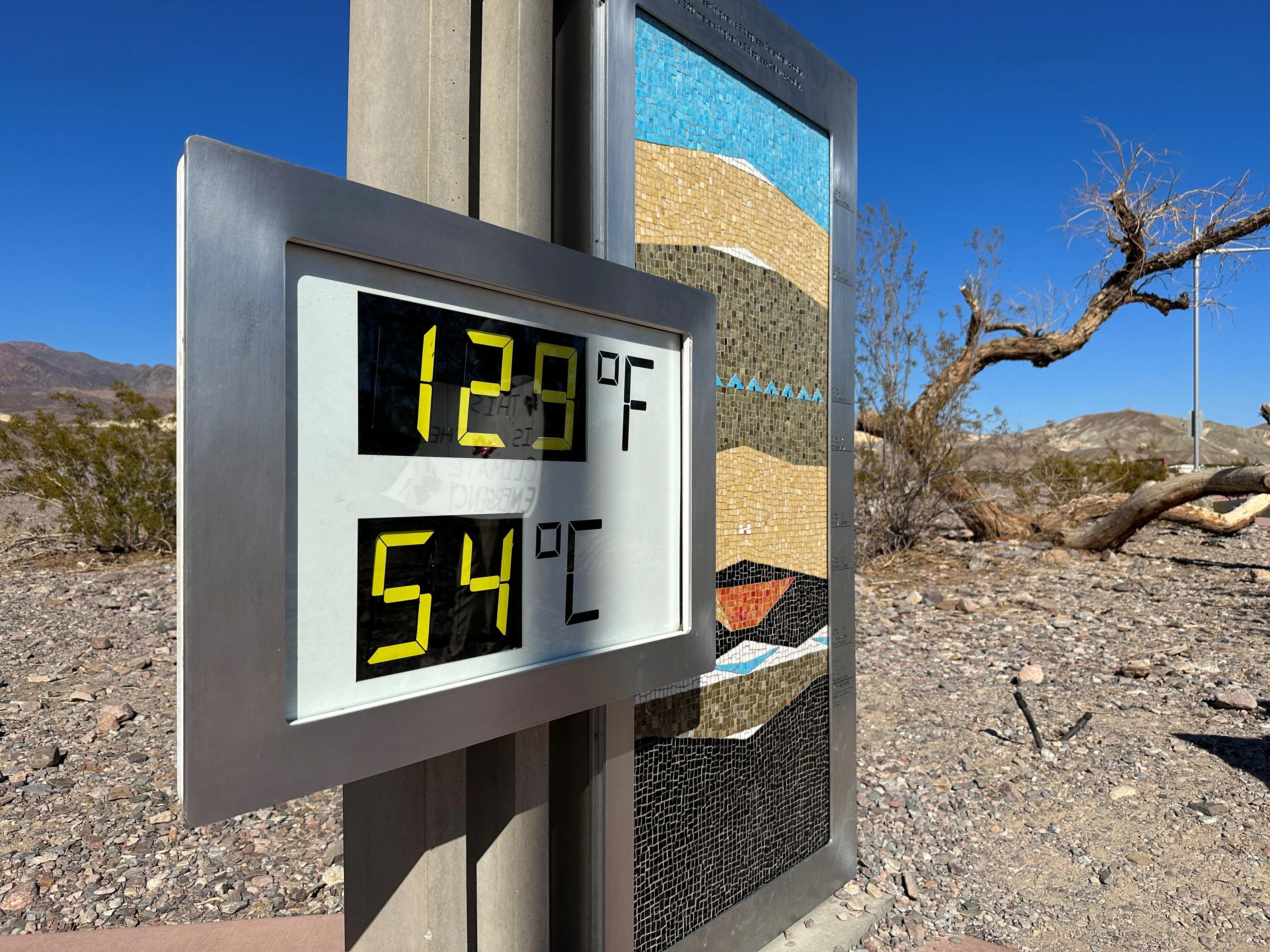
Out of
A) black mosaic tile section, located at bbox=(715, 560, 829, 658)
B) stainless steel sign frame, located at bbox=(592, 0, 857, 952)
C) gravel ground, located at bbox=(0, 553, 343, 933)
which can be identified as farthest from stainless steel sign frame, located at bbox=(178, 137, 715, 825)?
gravel ground, located at bbox=(0, 553, 343, 933)

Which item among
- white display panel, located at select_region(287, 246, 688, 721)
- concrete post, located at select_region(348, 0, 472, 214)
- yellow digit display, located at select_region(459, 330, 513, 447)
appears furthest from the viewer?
concrete post, located at select_region(348, 0, 472, 214)

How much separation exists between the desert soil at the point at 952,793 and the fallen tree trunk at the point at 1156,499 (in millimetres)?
2151

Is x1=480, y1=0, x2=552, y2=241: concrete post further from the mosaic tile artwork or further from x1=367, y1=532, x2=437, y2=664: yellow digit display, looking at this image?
x1=367, y1=532, x2=437, y2=664: yellow digit display

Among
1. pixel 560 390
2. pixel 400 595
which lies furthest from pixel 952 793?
pixel 400 595

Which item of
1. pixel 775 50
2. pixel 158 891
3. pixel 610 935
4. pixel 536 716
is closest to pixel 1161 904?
pixel 610 935

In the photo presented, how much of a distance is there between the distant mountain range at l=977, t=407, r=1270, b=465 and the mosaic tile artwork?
676 cm

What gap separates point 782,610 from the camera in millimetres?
2172

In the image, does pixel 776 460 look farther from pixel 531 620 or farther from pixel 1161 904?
pixel 1161 904

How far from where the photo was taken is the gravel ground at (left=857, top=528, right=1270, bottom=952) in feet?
7.61

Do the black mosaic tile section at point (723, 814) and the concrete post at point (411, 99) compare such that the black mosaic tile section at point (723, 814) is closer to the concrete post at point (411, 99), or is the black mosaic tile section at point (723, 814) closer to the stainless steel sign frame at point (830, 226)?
the stainless steel sign frame at point (830, 226)

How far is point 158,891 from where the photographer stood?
2.32 meters

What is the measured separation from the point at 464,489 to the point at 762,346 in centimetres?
118

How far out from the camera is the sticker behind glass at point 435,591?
3.43ft

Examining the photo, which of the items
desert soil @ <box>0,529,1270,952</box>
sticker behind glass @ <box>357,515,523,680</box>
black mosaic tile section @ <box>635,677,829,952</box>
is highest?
sticker behind glass @ <box>357,515,523,680</box>
